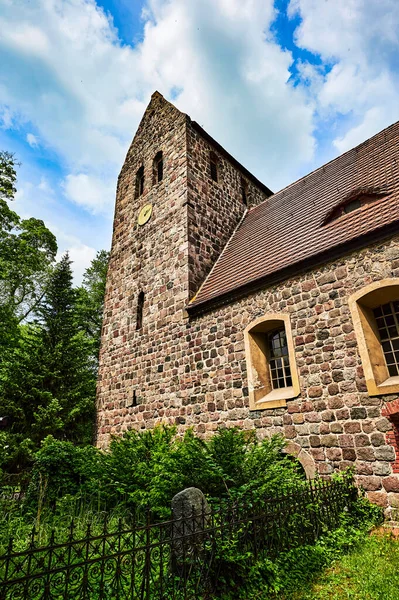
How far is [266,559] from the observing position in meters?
3.79

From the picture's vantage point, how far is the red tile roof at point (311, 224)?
23.2ft

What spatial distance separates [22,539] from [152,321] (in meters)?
6.66

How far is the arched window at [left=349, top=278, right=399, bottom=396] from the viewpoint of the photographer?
587cm

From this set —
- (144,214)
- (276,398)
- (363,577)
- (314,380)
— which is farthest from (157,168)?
(363,577)

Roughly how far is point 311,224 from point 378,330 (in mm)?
3733

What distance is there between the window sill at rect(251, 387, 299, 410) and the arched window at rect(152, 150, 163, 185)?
32.4 ft

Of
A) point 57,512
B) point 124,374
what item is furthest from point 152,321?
point 57,512

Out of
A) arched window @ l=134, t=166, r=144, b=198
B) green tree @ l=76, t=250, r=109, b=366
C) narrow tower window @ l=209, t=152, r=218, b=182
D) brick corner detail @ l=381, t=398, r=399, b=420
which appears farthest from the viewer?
green tree @ l=76, t=250, r=109, b=366

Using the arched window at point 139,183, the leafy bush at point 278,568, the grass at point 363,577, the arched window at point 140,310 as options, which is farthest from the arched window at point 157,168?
the grass at point 363,577

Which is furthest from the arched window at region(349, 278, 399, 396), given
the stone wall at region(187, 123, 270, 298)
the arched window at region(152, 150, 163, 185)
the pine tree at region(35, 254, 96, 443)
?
the pine tree at region(35, 254, 96, 443)

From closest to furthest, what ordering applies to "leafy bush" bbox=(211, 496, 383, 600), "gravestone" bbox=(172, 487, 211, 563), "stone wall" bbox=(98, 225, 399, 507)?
"gravestone" bbox=(172, 487, 211, 563)
"leafy bush" bbox=(211, 496, 383, 600)
"stone wall" bbox=(98, 225, 399, 507)

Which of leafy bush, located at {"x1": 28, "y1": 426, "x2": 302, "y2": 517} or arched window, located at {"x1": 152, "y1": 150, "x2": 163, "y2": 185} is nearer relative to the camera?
leafy bush, located at {"x1": 28, "y1": 426, "x2": 302, "y2": 517}

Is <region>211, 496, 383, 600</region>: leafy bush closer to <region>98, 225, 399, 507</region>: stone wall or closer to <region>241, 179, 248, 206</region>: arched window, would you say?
<region>98, 225, 399, 507</region>: stone wall

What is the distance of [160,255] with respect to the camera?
11.7 metres
